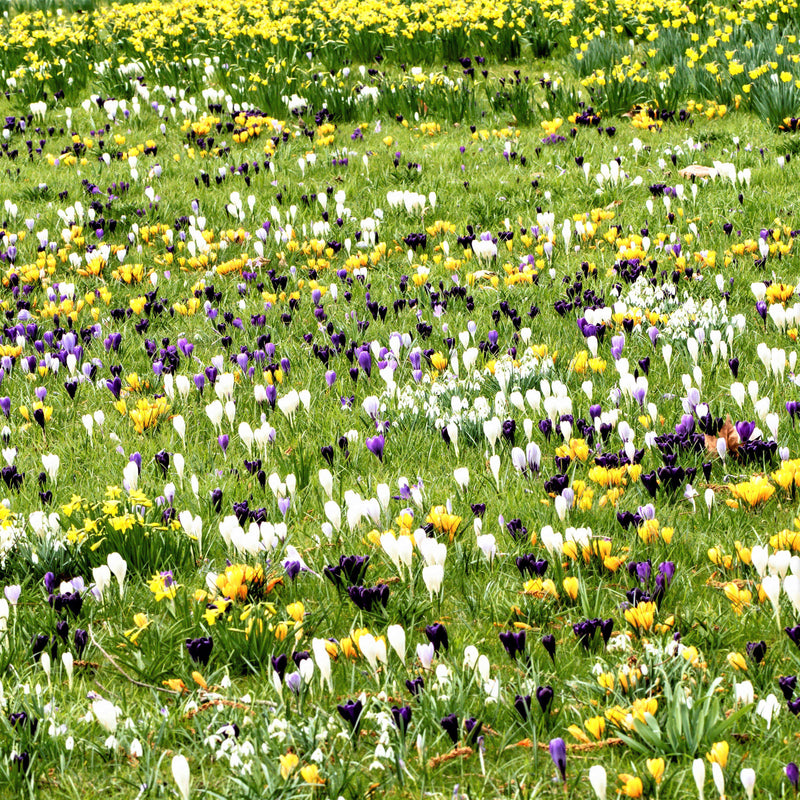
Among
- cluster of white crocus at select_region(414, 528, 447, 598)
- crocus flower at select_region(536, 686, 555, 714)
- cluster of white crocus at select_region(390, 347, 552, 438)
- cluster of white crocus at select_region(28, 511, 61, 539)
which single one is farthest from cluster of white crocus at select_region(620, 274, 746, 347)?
cluster of white crocus at select_region(28, 511, 61, 539)

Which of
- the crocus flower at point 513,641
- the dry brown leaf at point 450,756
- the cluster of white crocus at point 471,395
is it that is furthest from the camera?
the cluster of white crocus at point 471,395

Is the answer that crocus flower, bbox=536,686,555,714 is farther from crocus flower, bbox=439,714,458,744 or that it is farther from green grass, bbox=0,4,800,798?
crocus flower, bbox=439,714,458,744

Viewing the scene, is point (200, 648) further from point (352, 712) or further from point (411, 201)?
point (411, 201)

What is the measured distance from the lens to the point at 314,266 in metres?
7.52

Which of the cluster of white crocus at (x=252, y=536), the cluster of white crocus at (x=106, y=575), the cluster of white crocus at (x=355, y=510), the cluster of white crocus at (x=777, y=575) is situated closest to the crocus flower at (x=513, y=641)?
the cluster of white crocus at (x=777, y=575)

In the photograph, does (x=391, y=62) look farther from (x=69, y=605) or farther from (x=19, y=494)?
(x=69, y=605)

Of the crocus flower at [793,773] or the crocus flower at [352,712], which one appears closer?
the crocus flower at [793,773]

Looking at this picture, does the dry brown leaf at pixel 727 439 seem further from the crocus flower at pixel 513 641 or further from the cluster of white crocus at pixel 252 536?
the cluster of white crocus at pixel 252 536

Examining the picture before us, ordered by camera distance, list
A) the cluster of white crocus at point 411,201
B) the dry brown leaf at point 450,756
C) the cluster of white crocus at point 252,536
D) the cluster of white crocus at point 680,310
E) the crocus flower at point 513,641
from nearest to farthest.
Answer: the dry brown leaf at point 450,756, the crocus flower at point 513,641, the cluster of white crocus at point 252,536, the cluster of white crocus at point 680,310, the cluster of white crocus at point 411,201

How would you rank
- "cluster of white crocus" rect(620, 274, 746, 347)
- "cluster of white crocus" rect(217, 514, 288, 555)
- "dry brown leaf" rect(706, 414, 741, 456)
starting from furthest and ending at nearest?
"cluster of white crocus" rect(620, 274, 746, 347)
"dry brown leaf" rect(706, 414, 741, 456)
"cluster of white crocus" rect(217, 514, 288, 555)

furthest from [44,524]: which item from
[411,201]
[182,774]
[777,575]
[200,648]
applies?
[411,201]

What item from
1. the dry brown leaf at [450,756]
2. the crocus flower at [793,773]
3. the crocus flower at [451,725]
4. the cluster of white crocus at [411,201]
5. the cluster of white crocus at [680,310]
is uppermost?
the cluster of white crocus at [411,201]

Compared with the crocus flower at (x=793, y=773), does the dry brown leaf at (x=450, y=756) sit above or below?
below

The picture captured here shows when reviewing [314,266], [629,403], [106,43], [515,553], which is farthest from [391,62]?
[515,553]
